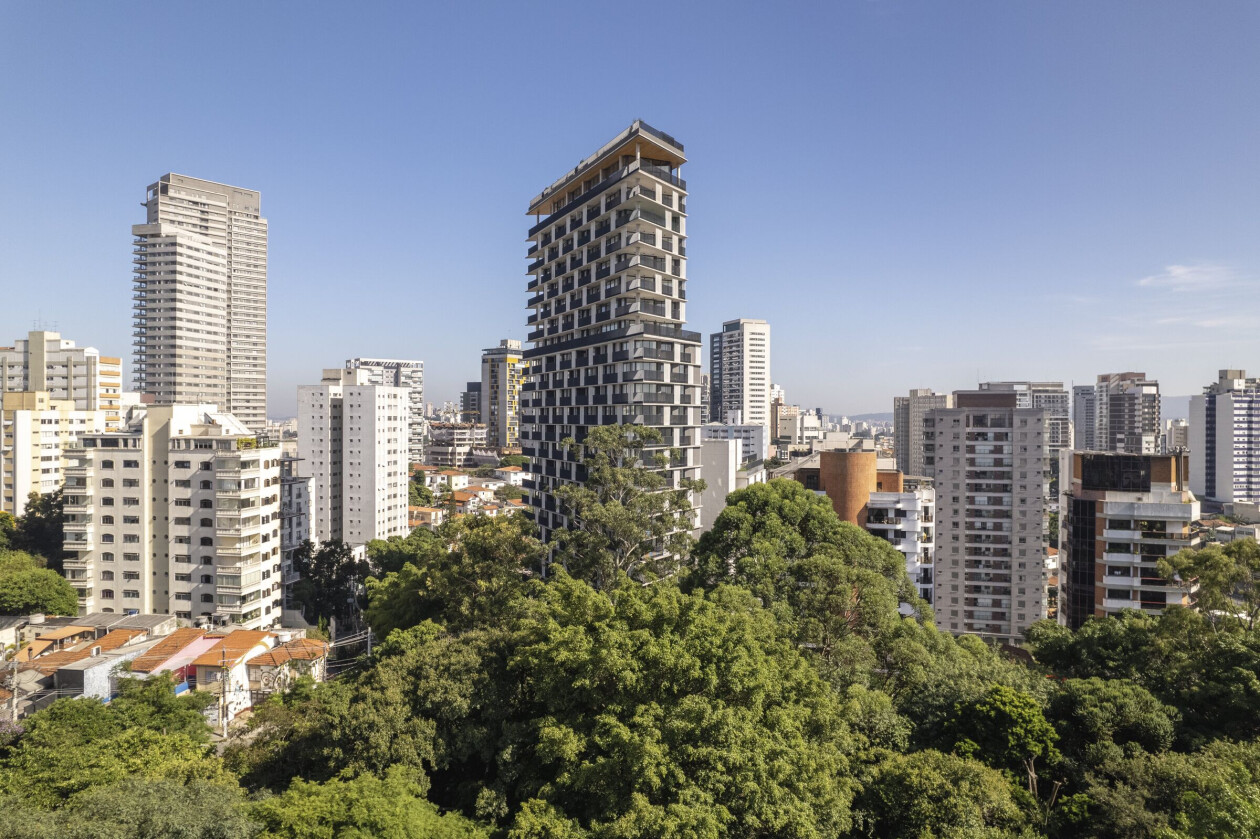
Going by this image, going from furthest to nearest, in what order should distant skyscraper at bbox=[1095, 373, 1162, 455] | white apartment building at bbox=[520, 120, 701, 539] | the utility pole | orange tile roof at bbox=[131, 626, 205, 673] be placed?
distant skyscraper at bbox=[1095, 373, 1162, 455], white apartment building at bbox=[520, 120, 701, 539], orange tile roof at bbox=[131, 626, 205, 673], the utility pole

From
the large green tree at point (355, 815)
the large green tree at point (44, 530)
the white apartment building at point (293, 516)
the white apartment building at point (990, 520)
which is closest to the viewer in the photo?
the large green tree at point (355, 815)

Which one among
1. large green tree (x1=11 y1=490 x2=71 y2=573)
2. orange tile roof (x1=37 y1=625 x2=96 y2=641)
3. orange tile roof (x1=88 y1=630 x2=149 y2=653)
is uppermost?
large green tree (x1=11 y1=490 x2=71 y2=573)

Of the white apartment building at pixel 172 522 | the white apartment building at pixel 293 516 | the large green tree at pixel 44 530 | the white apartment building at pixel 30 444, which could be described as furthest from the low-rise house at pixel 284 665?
the white apartment building at pixel 30 444

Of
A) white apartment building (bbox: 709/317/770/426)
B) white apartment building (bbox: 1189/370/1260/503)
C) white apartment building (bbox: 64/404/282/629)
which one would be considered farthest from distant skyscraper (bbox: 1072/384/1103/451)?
white apartment building (bbox: 64/404/282/629)

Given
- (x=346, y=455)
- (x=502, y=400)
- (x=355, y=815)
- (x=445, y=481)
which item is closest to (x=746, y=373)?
(x=502, y=400)

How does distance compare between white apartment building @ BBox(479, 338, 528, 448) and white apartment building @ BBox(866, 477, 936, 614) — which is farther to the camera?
white apartment building @ BBox(479, 338, 528, 448)

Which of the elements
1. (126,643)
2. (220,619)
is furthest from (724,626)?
(220,619)

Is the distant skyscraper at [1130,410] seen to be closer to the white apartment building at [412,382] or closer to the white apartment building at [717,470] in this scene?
the white apartment building at [717,470]

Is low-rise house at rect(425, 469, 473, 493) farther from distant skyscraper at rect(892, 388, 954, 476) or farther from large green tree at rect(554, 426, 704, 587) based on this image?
distant skyscraper at rect(892, 388, 954, 476)
